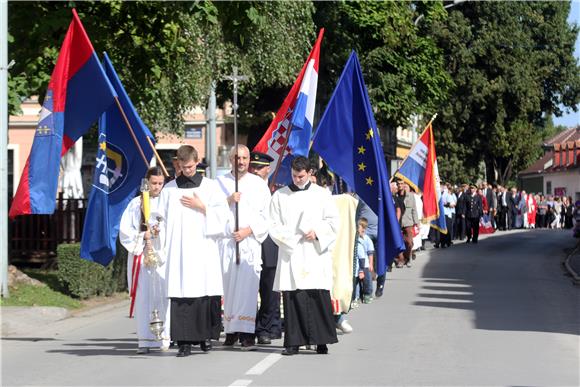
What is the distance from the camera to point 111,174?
14031 mm

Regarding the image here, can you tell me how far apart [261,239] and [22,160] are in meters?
42.8

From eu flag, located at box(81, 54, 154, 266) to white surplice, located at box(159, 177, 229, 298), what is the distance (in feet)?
4.70

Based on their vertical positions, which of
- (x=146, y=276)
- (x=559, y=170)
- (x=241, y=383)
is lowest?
(x=241, y=383)

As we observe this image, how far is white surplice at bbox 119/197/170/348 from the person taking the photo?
504 inches

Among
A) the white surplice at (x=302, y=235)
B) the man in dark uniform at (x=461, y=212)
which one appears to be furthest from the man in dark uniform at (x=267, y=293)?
the man in dark uniform at (x=461, y=212)

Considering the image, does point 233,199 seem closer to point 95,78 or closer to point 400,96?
point 95,78

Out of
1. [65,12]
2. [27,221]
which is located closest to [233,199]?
[65,12]

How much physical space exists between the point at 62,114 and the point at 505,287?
999 cm

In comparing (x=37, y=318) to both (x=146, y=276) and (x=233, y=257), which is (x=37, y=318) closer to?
(x=146, y=276)

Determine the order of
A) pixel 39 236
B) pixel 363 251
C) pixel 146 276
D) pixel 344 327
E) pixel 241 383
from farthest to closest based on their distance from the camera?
1. pixel 39 236
2. pixel 363 251
3. pixel 344 327
4. pixel 146 276
5. pixel 241 383

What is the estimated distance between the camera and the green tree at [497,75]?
178 ft

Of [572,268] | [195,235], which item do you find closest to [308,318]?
[195,235]

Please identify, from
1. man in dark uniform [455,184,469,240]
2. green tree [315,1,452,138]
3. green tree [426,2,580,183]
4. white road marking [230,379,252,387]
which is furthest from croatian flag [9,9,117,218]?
green tree [426,2,580,183]

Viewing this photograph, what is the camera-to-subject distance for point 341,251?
14.2 meters
